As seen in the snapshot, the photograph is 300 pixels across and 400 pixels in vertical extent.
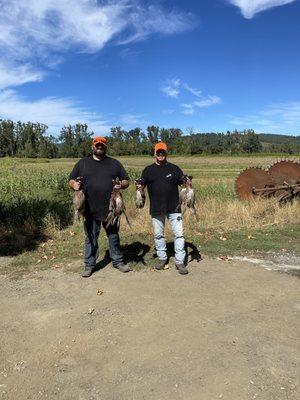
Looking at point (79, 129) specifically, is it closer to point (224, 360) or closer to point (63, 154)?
point (63, 154)

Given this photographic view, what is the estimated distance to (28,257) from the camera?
869 cm

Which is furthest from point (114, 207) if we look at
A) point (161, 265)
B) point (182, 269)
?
point (182, 269)

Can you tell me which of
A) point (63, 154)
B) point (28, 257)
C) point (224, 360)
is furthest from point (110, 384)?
point (63, 154)

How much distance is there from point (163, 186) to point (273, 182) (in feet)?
26.5

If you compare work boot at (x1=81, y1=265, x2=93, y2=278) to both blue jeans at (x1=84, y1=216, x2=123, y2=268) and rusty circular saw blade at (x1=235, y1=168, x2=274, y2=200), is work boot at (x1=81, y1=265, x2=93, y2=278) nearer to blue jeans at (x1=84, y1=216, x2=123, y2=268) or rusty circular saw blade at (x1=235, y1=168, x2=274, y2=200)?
blue jeans at (x1=84, y1=216, x2=123, y2=268)

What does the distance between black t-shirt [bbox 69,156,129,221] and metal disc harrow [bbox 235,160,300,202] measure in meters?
7.91

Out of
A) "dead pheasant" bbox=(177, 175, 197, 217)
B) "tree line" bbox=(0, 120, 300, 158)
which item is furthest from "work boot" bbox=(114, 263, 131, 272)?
"tree line" bbox=(0, 120, 300, 158)

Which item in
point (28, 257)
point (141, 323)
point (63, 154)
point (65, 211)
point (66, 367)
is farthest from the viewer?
point (63, 154)

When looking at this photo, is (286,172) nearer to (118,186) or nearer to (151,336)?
(118,186)

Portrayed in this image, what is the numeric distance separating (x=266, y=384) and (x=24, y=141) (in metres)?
113

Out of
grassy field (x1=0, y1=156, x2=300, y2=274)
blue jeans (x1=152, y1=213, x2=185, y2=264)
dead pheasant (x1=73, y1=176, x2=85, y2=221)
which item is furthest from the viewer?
grassy field (x1=0, y1=156, x2=300, y2=274)

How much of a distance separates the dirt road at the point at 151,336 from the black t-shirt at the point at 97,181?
111 centimetres

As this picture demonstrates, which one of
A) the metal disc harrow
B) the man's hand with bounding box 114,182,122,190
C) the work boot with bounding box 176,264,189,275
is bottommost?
the work boot with bounding box 176,264,189,275

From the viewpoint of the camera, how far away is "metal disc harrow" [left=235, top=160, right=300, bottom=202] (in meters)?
14.1
